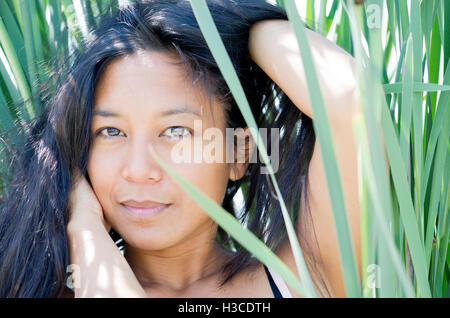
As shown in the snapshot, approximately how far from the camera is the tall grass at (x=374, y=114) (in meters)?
0.49

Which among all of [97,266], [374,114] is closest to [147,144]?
[97,266]

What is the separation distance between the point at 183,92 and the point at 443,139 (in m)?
0.41

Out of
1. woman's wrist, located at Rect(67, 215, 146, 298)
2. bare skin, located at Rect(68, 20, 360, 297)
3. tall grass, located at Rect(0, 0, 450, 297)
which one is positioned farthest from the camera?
bare skin, located at Rect(68, 20, 360, 297)

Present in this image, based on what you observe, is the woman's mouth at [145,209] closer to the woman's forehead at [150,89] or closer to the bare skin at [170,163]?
the bare skin at [170,163]

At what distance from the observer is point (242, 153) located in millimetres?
1131

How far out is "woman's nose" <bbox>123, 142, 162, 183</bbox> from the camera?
939mm

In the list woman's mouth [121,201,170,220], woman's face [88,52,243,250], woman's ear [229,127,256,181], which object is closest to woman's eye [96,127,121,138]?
woman's face [88,52,243,250]

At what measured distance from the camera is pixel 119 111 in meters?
0.98

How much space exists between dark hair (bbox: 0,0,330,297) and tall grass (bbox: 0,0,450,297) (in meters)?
0.08

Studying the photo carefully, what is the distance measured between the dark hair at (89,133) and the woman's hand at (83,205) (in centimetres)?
1

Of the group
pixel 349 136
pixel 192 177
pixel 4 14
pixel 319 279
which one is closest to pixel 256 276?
pixel 319 279

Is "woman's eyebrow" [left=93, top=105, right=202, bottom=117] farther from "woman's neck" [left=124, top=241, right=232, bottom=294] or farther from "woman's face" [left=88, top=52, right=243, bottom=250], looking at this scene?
"woman's neck" [left=124, top=241, right=232, bottom=294]

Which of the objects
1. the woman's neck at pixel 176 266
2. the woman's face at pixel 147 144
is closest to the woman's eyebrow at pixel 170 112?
the woman's face at pixel 147 144

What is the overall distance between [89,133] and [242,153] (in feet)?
0.92
